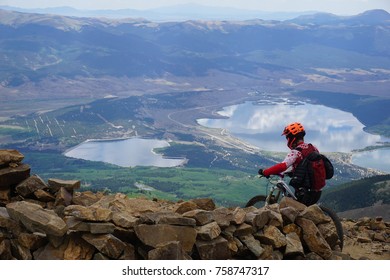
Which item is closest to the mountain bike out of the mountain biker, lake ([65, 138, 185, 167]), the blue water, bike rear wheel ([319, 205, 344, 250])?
bike rear wheel ([319, 205, 344, 250])

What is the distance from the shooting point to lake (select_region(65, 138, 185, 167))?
132375 millimetres

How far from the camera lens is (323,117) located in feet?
517

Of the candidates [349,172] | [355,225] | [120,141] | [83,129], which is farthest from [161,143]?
[355,225]

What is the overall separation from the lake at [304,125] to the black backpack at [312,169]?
111m

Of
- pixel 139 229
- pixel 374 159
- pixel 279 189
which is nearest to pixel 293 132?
pixel 279 189

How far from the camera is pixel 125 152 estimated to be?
146500 millimetres

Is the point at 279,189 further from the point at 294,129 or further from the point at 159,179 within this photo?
the point at 159,179

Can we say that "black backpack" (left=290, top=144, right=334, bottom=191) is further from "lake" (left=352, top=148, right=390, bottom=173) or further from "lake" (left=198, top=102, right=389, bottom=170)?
"lake" (left=198, top=102, right=389, bottom=170)

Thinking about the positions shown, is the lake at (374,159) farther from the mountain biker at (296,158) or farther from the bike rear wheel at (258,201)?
the mountain biker at (296,158)

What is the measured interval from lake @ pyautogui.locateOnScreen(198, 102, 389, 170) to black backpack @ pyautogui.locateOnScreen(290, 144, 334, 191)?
111m

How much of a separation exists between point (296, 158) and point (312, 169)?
28 cm

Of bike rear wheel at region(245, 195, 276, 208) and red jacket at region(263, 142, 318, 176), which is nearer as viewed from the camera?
red jacket at region(263, 142, 318, 176)

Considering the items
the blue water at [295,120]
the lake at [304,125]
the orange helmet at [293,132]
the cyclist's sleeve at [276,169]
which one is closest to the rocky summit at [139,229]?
the cyclist's sleeve at [276,169]
